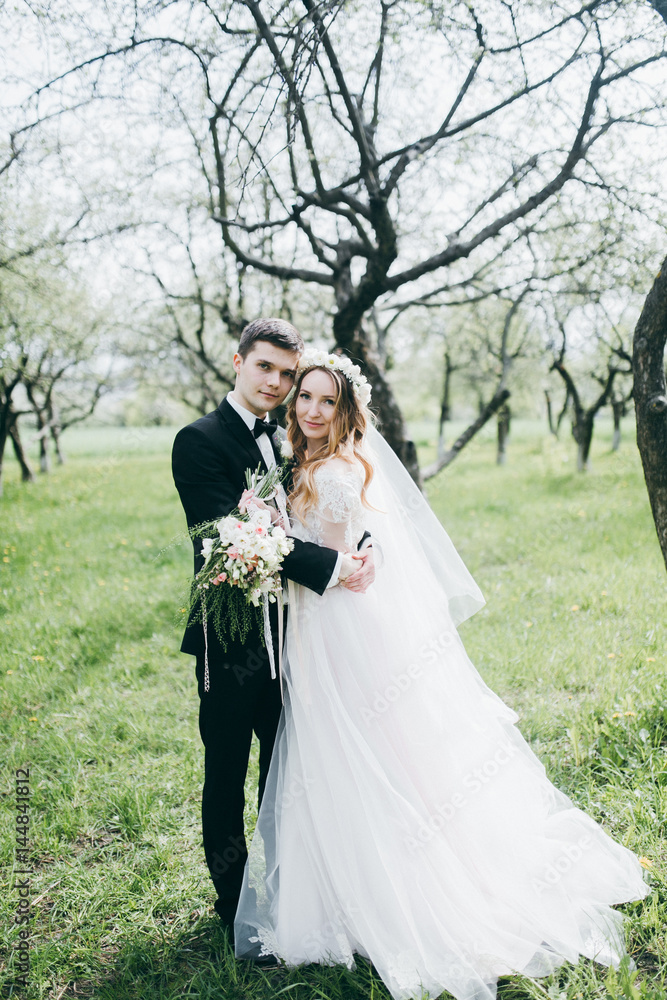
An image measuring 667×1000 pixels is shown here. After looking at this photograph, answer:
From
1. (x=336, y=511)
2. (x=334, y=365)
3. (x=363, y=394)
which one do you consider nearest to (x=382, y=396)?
(x=363, y=394)

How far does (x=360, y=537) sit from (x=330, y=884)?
1.51 meters

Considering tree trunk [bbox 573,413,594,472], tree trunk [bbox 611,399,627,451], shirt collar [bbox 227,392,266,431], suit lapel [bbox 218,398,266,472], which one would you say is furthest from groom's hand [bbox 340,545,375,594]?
tree trunk [bbox 611,399,627,451]

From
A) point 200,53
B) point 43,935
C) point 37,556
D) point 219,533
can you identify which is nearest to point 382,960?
point 43,935

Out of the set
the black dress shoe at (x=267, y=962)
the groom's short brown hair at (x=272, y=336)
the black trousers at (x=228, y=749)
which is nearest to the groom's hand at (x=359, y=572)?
the black trousers at (x=228, y=749)

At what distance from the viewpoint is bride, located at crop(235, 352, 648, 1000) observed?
2.50 metres

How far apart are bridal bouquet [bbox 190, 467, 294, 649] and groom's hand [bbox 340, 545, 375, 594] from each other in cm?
32

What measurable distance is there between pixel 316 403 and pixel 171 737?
2730 millimetres

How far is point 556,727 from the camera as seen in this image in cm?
401

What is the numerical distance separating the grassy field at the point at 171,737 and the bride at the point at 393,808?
0.14 metres

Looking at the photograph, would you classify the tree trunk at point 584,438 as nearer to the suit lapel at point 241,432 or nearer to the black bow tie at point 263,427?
the black bow tie at point 263,427

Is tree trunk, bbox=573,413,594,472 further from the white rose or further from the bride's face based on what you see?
the bride's face

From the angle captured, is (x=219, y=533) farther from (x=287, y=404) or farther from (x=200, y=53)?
(x=200, y=53)

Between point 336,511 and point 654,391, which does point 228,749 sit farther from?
point 654,391

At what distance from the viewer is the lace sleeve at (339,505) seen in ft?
9.16
